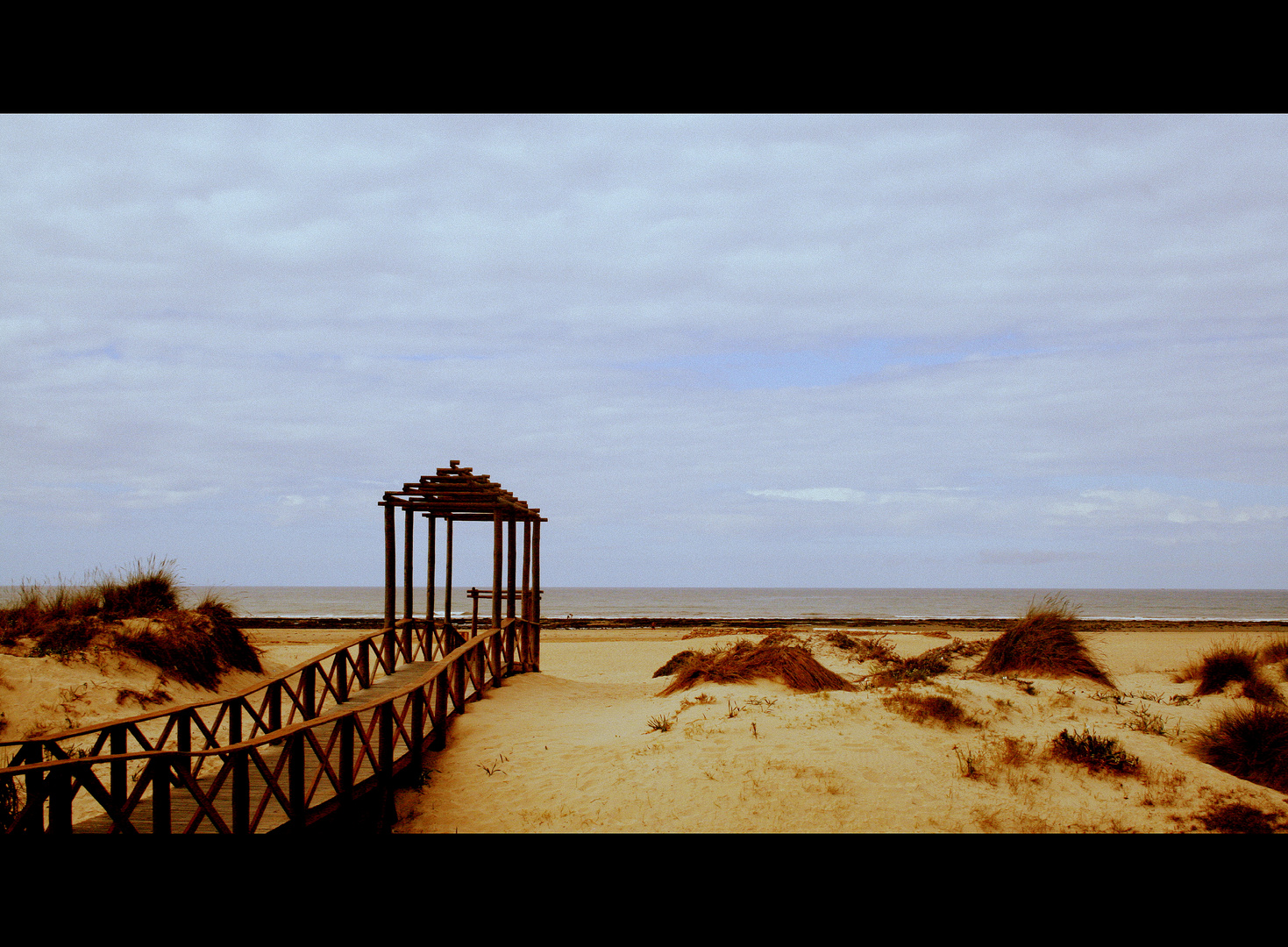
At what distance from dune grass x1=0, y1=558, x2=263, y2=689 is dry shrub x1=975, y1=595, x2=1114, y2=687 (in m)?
13.4

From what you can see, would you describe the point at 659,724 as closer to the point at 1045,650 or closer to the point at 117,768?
the point at 117,768

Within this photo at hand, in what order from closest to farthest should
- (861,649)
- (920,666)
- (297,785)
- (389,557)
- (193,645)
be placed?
(297,785)
(389,557)
(920,666)
(193,645)
(861,649)

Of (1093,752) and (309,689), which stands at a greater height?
(309,689)

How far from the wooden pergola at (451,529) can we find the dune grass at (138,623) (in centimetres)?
357

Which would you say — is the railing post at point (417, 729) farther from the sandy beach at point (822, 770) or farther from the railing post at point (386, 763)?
the railing post at point (386, 763)

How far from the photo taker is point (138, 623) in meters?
14.4

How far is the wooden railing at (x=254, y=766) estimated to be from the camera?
16.2ft

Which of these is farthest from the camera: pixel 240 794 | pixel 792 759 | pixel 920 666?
pixel 920 666

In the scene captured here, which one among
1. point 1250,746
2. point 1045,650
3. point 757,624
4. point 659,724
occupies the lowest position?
point 757,624

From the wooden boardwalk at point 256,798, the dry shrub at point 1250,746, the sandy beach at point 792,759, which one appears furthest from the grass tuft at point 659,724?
the dry shrub at point 1250,746

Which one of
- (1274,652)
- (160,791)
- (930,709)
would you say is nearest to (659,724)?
(930,709)

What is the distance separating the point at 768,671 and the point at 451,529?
643 cm
